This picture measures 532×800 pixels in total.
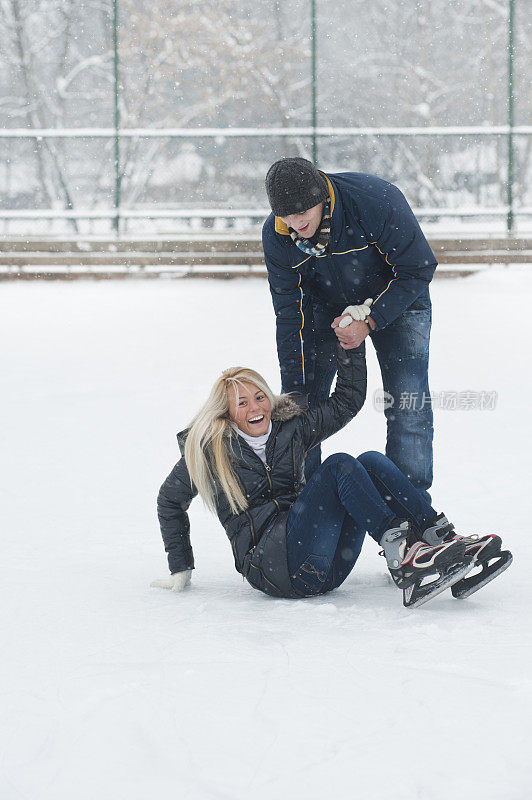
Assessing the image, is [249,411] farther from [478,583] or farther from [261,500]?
[478,583]

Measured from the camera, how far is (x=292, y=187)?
2.87 meters

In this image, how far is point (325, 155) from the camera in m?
10.3

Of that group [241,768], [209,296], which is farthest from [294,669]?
[209,296]

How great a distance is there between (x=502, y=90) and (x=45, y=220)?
→ 16.4 ft

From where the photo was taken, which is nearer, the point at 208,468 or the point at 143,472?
the point at 208,468

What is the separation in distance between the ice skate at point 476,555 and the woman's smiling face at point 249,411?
0.56m

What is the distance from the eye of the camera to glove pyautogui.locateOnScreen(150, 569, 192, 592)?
3006 millimetres

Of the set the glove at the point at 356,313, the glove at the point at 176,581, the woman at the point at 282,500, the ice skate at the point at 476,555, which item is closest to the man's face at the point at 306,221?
the glove at the point at 356,313

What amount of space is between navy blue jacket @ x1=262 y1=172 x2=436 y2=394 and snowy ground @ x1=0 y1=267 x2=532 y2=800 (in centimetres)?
83

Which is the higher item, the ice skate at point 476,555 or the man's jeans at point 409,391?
the man's jeans at point 409,391

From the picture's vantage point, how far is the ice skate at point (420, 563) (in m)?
2.60

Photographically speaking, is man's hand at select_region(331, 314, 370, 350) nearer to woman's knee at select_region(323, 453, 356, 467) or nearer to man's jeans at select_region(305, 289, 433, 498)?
man's jeans at select_region(305, 289, 433, 498)

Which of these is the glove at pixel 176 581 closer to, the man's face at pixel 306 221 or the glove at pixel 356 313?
the glove at pixel 356 313

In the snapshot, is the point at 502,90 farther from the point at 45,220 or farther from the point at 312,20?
the point at 45,220
